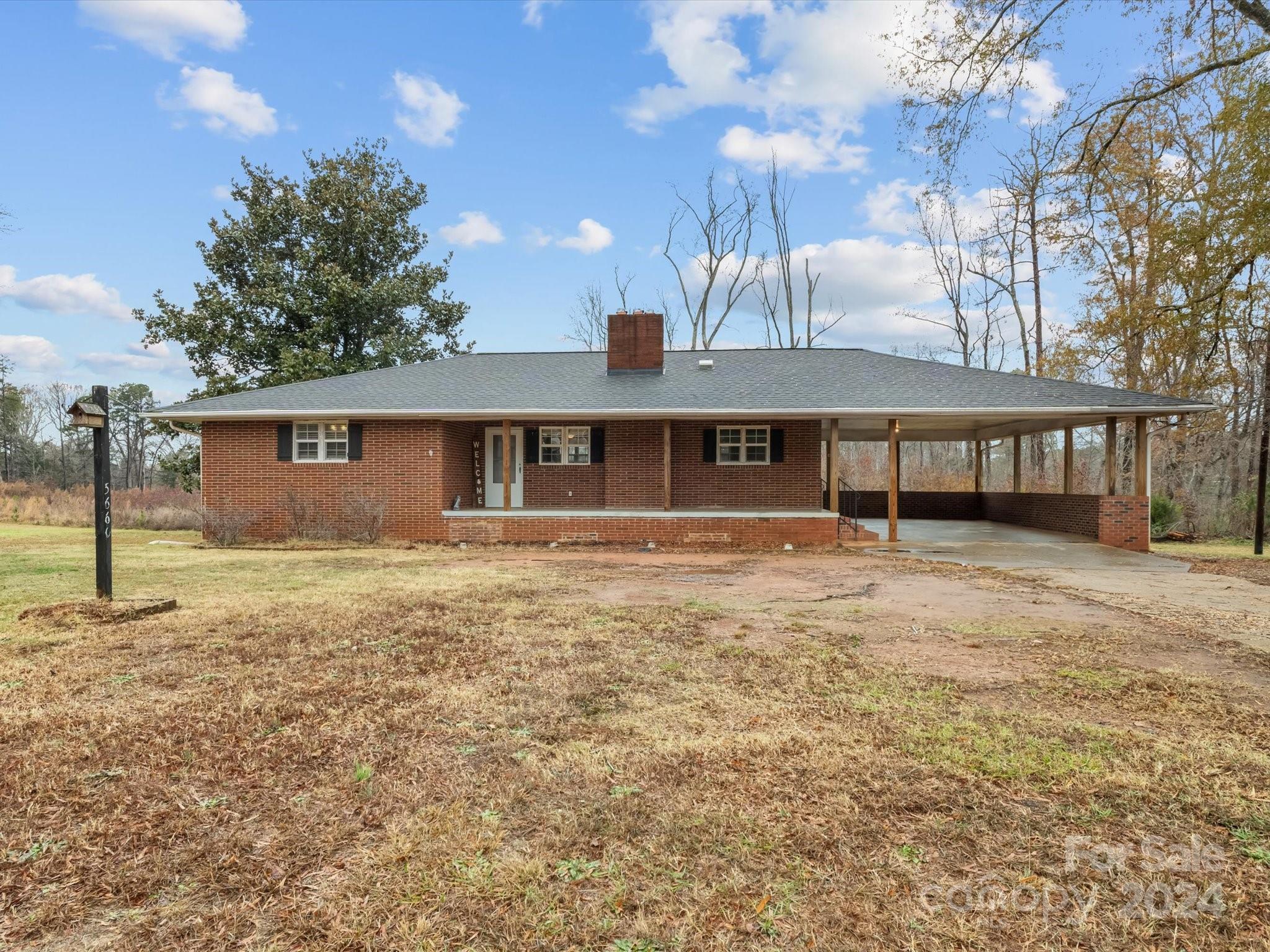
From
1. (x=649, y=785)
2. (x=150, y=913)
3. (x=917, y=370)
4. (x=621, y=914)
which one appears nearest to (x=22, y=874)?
(x=150, y=913)

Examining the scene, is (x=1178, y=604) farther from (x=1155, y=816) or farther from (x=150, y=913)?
(x=150, y=913)

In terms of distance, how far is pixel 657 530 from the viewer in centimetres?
1341

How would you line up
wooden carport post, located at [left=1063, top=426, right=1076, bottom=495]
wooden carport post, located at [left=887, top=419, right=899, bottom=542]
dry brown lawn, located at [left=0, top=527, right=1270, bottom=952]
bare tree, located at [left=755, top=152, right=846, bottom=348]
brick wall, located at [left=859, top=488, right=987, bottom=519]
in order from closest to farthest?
dry brown lawn, located at [left=0, top=527, right=1270, bottom=952] → wooden carport post, located at [left=887, top=419, right=899, bottom=542] → wooden carport post, located at [left=1063, top=426, right=1076, bottom=495] → brick wall, located at [left=859, top=488, right=987, bottom=519] → bare tree, located at [left=755, top=152, right=846, bottom=348]

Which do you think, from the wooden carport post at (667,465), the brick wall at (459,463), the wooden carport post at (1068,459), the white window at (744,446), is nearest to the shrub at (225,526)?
the brick wall at (459,463)

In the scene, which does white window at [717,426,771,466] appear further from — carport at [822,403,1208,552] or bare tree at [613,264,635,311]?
bare tree at [613,264,635,311]

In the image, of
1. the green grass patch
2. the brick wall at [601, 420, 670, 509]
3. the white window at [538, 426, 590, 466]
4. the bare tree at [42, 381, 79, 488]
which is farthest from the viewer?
the bare tree at [42, 381, 79, 488]

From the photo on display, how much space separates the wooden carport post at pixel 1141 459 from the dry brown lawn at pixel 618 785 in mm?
8598

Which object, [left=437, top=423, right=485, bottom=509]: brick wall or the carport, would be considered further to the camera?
[left=437, top=423, right=485, bottom=509]: brick wall

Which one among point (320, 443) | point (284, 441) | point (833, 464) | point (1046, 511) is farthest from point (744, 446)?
point (284, 441)

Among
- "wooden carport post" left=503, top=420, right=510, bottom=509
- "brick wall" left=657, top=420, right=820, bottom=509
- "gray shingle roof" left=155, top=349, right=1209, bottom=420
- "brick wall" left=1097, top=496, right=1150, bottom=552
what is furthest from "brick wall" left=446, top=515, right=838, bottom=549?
"brick wall" left=1097, top=496, right=1150, bottom=552

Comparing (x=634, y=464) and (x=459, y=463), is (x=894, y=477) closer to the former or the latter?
(x=634, y=464)

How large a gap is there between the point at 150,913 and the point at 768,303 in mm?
32337

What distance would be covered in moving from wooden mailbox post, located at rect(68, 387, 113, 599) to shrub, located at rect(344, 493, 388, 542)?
666cm

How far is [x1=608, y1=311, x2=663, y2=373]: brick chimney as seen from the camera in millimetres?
16625
